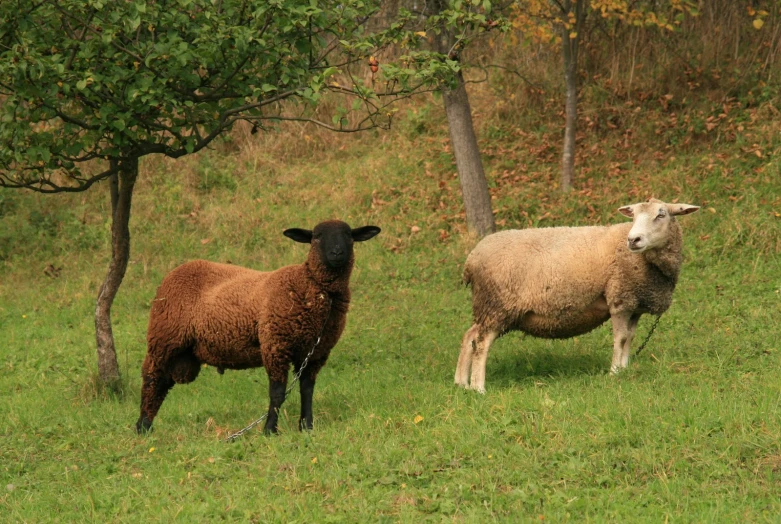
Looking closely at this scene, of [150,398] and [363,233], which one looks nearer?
[363,233]

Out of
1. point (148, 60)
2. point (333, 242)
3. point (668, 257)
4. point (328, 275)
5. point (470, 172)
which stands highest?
point (148, 60)

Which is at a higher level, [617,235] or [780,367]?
[617,235]

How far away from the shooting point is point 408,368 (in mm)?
9648

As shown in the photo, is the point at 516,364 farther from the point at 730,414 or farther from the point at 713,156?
the point at 713,156

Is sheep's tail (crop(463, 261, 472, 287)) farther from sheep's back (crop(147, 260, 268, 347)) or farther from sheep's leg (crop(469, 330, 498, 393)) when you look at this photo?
sheep's back (crop(147, 260, 268, 347))

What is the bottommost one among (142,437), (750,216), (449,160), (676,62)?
(142,437)

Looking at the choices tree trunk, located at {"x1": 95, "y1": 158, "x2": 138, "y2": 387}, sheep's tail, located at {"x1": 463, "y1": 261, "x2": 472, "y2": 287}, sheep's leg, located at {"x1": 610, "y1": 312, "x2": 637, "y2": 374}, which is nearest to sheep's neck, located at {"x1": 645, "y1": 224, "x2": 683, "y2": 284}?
sheep's leg, located at {"x1": 610, "y1": 312, "x2": 637, "y2": 374}

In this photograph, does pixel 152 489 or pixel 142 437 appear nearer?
pixel 152 489

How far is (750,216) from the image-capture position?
12656mm

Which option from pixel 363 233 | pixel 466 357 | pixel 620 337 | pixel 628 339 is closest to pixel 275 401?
pixel 363 233

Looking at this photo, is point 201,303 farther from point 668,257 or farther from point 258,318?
point 668,257

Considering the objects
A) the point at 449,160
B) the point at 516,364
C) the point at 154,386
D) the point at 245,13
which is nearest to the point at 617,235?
the point at 516,364

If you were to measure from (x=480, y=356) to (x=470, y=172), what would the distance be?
6.19 meters

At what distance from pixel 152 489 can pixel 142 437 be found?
1617 mm
